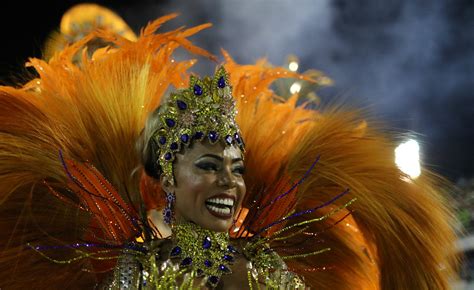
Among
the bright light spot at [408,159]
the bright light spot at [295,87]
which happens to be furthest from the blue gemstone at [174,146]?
the bright light spot at [295,87]

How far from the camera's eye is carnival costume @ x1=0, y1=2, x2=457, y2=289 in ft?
8.75

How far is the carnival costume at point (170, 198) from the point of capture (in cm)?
267

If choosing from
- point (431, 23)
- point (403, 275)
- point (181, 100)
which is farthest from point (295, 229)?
point (431, 23)

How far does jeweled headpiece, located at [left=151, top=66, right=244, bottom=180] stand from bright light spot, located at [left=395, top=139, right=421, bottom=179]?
29.2 inches

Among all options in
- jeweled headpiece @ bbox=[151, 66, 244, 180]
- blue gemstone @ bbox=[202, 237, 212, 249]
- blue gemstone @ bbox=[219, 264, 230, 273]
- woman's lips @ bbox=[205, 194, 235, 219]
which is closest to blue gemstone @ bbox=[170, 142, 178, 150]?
jeweled headpiece @ bbox=[151, 66, 244, 180]

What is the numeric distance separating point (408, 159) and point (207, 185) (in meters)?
1.02

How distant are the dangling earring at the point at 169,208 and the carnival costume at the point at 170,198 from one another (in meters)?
0.07

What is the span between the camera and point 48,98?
278 centimetres

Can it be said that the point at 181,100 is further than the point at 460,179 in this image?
No

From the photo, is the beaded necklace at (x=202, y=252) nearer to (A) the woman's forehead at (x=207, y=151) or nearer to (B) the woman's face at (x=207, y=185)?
(B) the woman's face at (x=207, y=185)

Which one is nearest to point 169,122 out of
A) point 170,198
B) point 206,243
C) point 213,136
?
point 213,136

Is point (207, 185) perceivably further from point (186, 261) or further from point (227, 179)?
point (186, 261)

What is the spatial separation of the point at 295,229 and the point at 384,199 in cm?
41

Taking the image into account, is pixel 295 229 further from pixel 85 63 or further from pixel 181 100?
pixel 85 63
